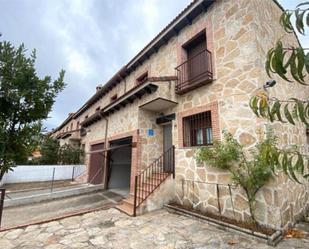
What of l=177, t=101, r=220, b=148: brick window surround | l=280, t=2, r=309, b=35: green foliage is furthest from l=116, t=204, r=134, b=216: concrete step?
l=280, t=2, r=309, b=35: green foliage

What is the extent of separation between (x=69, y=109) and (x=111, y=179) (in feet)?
65.0

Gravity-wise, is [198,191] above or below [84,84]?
below

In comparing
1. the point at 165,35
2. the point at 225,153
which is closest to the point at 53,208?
the point at 225,153

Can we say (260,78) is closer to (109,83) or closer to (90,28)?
(90,28)

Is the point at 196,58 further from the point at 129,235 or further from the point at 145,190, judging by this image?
the point at 129,235

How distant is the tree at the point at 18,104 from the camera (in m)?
3.01

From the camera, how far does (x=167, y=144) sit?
8.45 metres

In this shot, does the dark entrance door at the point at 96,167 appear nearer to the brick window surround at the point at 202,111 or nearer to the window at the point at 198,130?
the brick window surround at the point at 202,111

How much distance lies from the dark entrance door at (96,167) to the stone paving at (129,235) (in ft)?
19.3

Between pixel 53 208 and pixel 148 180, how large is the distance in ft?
13.4

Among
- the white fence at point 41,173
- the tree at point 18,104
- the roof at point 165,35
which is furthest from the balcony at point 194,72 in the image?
the white fence at point 41,173

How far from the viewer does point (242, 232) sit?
4547 mm

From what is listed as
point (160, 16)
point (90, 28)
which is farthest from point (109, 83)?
point (160, 16)

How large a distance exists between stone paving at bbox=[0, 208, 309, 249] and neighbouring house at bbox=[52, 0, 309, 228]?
2.48 feet
